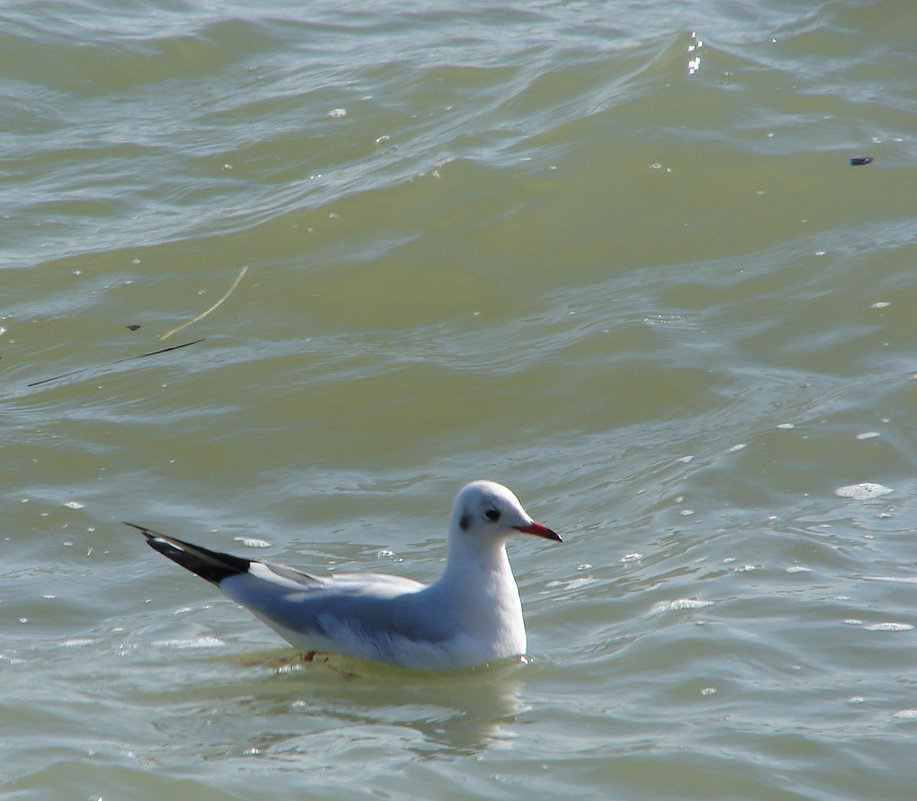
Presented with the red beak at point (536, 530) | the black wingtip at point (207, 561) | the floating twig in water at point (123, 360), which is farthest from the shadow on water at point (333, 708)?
the floating twig in water at point (123, 360)

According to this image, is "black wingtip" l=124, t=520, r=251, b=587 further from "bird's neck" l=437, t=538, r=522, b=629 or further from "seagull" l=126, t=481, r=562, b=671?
"bird's neck" l=437, t=538, r=522, b=629

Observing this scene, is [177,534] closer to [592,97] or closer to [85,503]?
[85,503]

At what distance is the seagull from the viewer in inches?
203

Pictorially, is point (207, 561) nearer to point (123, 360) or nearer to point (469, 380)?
point (469, 380)

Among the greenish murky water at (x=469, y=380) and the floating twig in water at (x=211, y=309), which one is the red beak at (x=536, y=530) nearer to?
the greenish murky water at (x=469, y=380)

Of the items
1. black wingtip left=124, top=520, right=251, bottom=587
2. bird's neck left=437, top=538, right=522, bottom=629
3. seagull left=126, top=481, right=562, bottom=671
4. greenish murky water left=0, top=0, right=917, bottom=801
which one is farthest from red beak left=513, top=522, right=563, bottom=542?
black wingtip left=124, top=520, right=251, bottom=587

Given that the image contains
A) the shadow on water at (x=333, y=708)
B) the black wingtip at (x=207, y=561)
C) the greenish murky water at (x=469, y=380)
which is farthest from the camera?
the black wingtip at (x=207, y=561)

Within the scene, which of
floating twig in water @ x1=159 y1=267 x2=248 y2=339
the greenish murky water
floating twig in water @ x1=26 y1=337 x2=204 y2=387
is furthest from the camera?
floating twig in water @ x1=159 y1=267 x2=248 y2=339

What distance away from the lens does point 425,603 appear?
5246 millimetres

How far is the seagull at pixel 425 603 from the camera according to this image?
16.9 ft

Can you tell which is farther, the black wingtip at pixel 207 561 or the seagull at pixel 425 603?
the black wingtip at pixel 207 561

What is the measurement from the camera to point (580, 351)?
8023mm

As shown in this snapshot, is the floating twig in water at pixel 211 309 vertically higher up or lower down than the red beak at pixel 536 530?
lower down

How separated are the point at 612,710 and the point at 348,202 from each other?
579 cm
